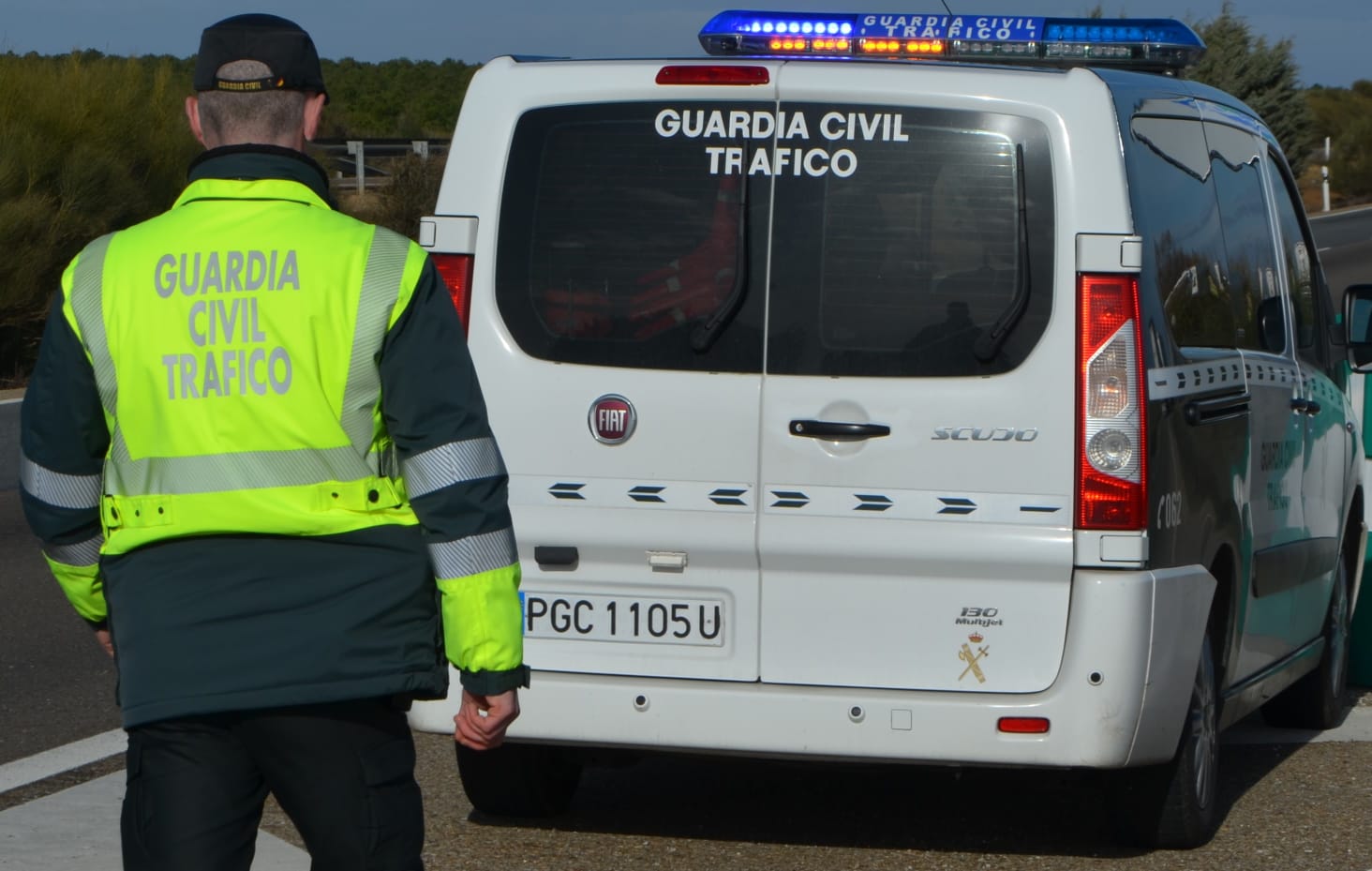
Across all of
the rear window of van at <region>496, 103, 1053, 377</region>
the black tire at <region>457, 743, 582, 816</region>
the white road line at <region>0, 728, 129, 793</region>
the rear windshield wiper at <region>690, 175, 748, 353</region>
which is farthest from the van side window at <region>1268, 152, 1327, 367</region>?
the white road line at <region>0, 728, 129, 793</region>

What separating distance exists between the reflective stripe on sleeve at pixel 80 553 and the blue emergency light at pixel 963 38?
9.02ft

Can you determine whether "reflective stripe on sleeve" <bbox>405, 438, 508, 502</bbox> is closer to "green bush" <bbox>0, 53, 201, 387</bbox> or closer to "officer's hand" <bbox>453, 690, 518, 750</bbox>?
"officer's hand" <bbox>453, 690, 518, 750</bbox>

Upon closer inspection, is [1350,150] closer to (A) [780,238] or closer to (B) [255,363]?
(A) [780,238]

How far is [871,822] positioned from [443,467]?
2.95 meters

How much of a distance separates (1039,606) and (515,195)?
1.59 meters

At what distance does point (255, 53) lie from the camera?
305cm

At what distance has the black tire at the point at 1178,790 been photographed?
204 inches

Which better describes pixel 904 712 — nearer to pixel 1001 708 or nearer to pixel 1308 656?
pixel 1001 708

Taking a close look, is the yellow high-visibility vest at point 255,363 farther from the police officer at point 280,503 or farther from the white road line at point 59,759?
the white road line at point 59,759

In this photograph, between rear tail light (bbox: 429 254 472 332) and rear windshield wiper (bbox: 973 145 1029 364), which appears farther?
rear tail light (bbox: 429 254 472 332)

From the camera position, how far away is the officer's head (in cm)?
305

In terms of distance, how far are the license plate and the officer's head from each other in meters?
2.06

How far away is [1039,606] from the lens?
4742 millimetres

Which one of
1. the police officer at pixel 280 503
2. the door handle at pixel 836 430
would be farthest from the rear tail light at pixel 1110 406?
the police officer at pixel 280 503
